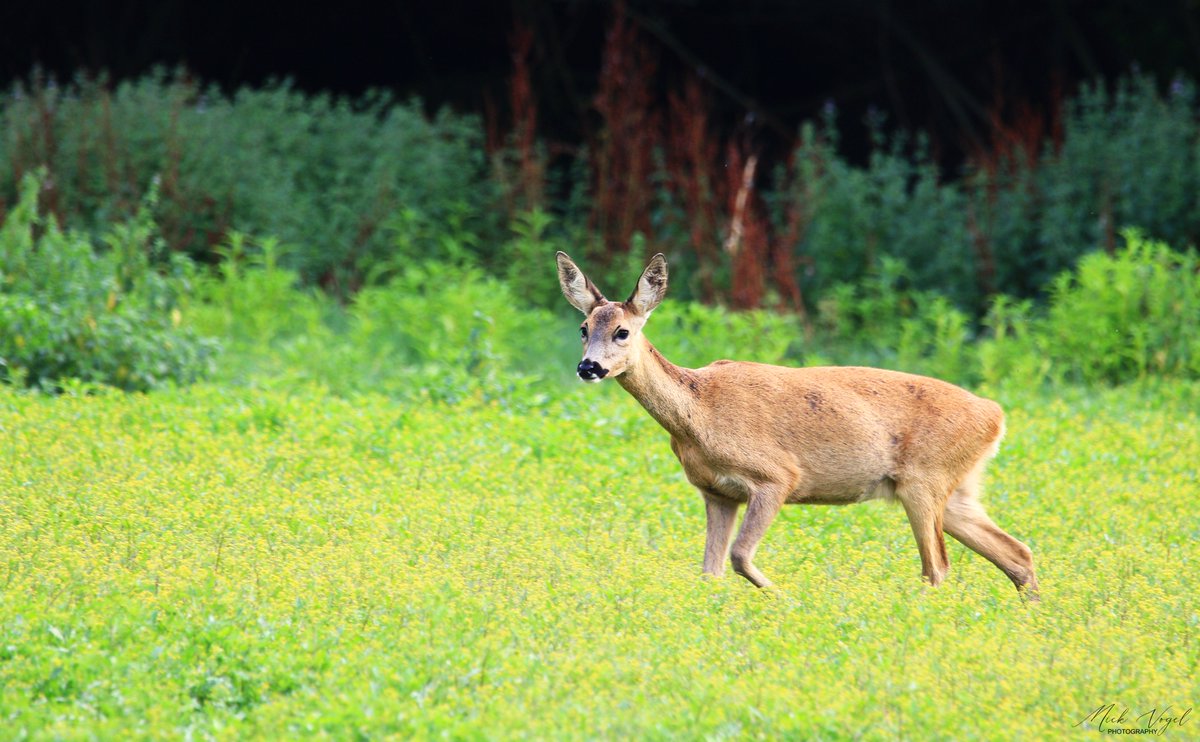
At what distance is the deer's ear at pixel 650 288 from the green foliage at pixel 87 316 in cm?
429

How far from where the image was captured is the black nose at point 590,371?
6508 millimetres

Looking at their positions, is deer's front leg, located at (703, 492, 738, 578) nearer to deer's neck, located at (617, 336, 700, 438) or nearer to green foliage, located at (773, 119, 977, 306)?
deer's neck, located at (617, 336, 700, 438)

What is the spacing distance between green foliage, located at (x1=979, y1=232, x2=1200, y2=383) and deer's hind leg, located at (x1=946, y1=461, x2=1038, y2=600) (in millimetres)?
5034

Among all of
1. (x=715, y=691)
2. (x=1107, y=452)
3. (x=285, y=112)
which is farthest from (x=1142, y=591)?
(x=285, y=112)

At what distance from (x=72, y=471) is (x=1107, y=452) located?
5.84 m

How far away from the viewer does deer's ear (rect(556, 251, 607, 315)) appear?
7.23m

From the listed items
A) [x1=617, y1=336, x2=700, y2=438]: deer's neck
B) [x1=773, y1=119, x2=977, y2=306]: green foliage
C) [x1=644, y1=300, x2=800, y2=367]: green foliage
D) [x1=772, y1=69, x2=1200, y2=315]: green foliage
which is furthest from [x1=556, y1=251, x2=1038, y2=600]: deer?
[x1=773, y1=119, x2=977, y2=306]: green foliage

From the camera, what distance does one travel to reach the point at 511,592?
20.1 feet

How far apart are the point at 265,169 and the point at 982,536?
421 inches

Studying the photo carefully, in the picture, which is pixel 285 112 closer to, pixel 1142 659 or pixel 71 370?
pixel 71 370

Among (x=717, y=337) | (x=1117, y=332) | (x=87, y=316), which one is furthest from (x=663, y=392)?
(x=1117, y=332)

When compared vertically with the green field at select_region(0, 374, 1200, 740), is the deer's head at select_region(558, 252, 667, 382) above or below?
above

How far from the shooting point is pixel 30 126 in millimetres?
15047
